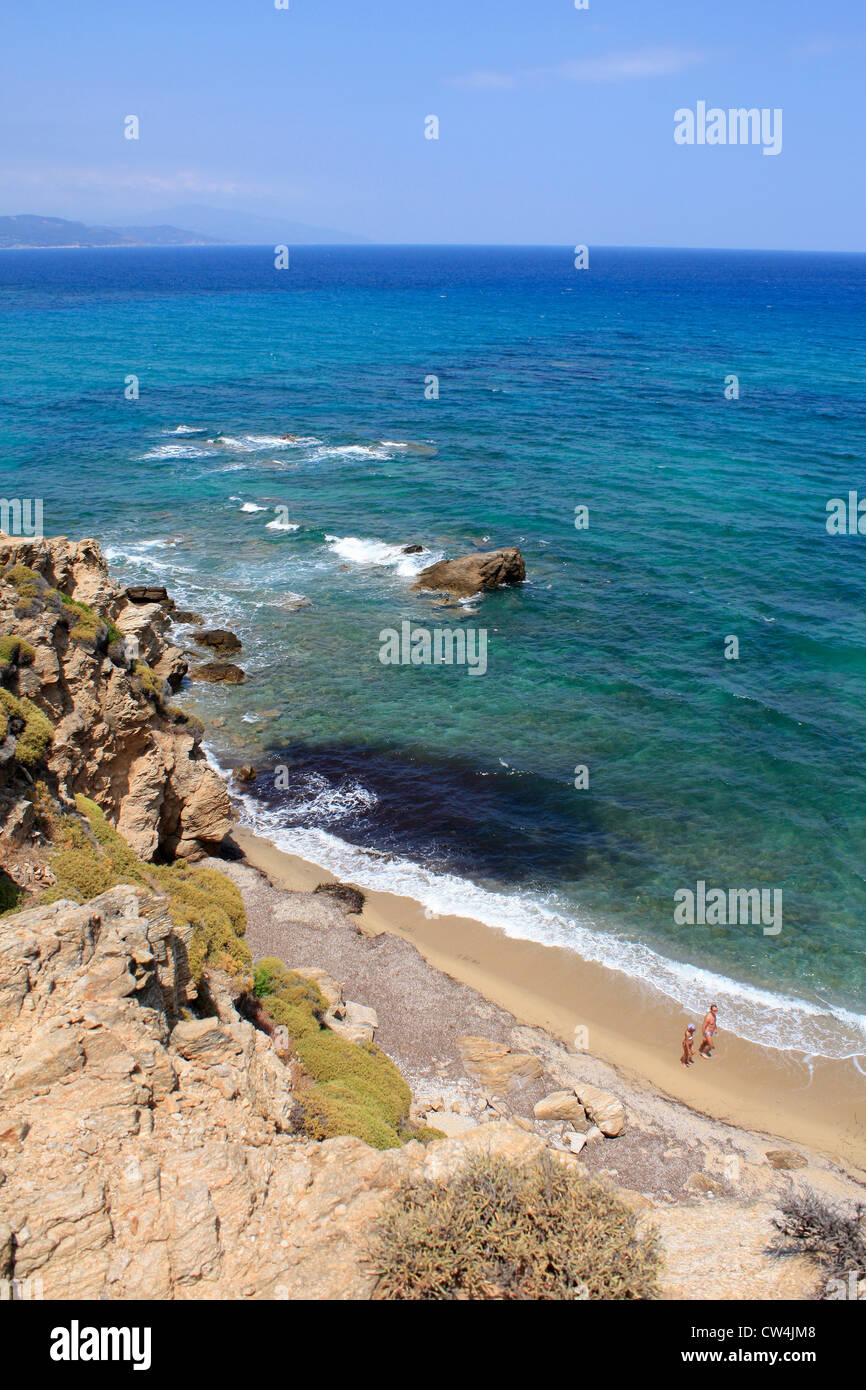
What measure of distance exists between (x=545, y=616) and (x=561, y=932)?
2323 centimetres

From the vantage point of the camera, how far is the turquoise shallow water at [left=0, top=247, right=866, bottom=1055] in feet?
94.0

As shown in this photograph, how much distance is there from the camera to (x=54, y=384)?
308 ft

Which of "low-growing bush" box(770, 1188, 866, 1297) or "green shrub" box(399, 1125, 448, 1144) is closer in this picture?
"low-growing bush" box(770, 1188, 866, 1297)

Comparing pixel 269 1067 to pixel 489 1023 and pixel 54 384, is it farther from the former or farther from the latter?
pixel 54 384

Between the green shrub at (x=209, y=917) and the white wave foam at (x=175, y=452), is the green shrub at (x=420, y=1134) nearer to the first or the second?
the green shrub at (x=209, y=917)

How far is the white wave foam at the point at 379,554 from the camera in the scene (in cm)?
5282

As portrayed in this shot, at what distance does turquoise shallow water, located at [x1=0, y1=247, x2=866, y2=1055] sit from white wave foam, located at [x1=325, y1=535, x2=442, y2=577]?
13.4 inches

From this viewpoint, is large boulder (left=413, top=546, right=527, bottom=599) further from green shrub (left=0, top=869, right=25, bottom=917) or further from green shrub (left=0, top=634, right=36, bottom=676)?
green shrub (left=0, top=869, right=25, bottom=917)

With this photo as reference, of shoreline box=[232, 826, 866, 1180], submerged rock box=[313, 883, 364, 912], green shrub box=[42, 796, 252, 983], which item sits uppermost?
green shrub box=[42, 796, 252, 983]

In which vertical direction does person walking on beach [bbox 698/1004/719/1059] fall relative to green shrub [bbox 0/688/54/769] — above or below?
below

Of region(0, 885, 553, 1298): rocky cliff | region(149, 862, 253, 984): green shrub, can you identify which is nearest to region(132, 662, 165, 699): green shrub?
region(149, 862, 253, 984): green shrub

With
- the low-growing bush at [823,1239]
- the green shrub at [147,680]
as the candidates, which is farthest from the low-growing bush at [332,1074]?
the green shrub at [147,680]

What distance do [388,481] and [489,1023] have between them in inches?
2012

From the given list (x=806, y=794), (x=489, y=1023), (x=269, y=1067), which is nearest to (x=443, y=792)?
(x=489, y=1023)
